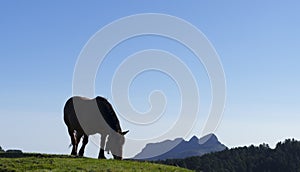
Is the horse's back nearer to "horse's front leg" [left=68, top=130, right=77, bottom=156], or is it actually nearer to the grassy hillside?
"horse's front leg" [left=68, top=130, right=77, bottom=156]

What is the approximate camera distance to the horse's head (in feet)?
83.6

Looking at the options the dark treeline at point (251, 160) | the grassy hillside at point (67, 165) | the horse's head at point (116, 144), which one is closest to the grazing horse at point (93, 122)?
the horse's head at point (116, 144)

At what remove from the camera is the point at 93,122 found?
27.2 metres

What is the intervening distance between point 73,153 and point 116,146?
421cm

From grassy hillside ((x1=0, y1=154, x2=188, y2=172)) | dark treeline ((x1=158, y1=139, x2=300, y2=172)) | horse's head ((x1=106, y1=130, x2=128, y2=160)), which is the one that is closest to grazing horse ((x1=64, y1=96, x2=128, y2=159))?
horse's head ((x1=106, y1=130, x2=128, y2=160))

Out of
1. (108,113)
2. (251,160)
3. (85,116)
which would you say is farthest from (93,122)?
(251,160)

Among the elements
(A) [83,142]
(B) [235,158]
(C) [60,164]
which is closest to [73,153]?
(A) [83,142]

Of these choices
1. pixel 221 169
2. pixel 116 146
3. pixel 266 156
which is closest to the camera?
pixel 116 146

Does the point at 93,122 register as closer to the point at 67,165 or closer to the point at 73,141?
the point at 73,141

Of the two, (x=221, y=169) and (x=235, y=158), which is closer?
(x=221, y=169)

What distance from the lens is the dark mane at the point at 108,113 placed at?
86.3ft

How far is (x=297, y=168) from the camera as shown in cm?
16400

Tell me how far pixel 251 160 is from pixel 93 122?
151m

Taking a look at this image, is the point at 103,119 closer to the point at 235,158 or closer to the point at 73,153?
the point at 73,153
